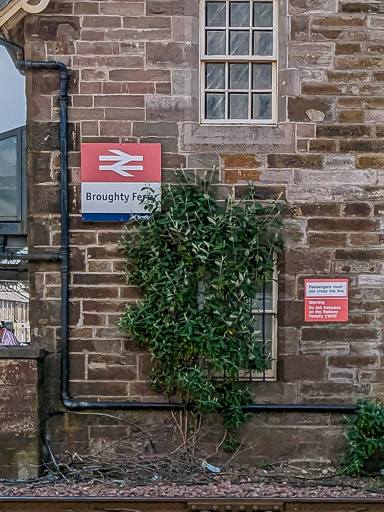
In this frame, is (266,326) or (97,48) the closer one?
(97,48)

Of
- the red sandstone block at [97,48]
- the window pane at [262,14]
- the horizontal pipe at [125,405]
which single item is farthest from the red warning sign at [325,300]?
the red sandstone block at [97,48]

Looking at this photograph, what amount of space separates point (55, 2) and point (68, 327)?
11.6 ft

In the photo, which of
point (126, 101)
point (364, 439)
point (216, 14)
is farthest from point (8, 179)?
point (364, 439)

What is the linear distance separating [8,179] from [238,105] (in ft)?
9.02

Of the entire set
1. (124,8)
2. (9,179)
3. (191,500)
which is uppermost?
(124,8)

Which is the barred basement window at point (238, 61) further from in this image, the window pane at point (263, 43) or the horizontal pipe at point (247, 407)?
the horizontal pipe at point (247, 407)

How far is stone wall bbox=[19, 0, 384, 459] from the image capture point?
258 inches

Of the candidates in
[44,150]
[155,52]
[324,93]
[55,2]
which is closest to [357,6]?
[324,93]

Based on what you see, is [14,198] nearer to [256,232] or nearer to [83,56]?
[83,56]

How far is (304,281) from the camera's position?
6605mm

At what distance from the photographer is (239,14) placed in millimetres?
6703

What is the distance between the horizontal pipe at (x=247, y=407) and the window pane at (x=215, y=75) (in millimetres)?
3563

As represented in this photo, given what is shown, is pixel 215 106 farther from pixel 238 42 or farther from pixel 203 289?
pixel 203 289

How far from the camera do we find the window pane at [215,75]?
6738 millimetres
